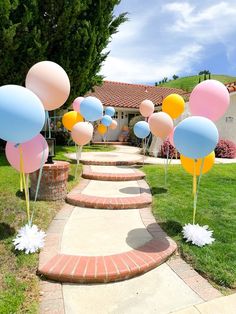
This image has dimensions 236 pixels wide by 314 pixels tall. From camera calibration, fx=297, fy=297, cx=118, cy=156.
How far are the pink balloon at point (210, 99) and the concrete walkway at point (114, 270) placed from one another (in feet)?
7.30

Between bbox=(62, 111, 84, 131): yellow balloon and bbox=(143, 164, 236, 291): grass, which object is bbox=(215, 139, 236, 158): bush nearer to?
bbox=(143, 164, 236, 291): grass

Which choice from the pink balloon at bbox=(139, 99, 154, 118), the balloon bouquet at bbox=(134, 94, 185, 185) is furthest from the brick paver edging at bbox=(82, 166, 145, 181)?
the pink balloon at bbox=(139, 99, 154, 118)

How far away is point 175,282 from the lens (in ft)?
12.6

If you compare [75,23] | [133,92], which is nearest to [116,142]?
[133,92]

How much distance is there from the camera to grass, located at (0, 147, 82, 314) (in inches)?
132

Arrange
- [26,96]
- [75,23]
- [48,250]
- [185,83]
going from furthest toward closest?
[185,83] → [75,23] → [48,250] → [26,96]

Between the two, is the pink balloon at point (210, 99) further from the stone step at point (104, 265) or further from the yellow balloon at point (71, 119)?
the yellow balloon at point (71, 119)

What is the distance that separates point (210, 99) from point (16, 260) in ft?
12.7

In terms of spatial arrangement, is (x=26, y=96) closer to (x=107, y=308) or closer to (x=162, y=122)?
(x=107, y=308)

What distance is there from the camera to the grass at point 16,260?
11.0ft

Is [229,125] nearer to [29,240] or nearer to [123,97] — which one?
[123,97]

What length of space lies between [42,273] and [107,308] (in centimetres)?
104

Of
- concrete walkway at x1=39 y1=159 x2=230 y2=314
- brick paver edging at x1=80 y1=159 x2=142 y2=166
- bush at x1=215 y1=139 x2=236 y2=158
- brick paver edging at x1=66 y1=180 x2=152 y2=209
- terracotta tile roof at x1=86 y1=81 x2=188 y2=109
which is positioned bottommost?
concrete walkway at x1=39 y1=159 x2=230 y2=314

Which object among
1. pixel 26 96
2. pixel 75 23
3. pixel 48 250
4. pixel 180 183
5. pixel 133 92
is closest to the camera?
pixel 26 96
